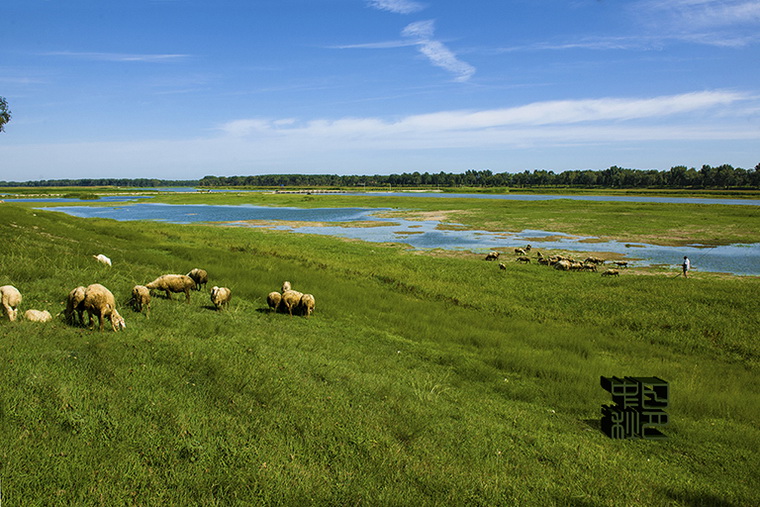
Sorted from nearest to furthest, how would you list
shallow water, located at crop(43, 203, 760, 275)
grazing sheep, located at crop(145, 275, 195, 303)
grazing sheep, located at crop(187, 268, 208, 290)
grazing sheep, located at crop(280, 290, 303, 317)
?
1. grazing sheep, located at crop(145, 275, 195, 303)
2. grazing sheep, located at crop(280, 290, 303, 317)
3. grazing sheep, located at crop(187, 268, 208, 290)
4. shallow water, located at crop(43, 203, 760, 275)

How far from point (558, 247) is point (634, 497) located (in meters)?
41.1

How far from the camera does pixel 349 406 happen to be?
8477 mm

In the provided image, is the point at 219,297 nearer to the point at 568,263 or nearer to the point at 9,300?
the point at 9,300

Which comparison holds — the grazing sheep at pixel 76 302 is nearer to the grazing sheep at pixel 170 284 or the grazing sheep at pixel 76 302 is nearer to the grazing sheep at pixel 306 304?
the grazing sheep at pixel 170 284

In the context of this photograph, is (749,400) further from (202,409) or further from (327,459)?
(202,409)

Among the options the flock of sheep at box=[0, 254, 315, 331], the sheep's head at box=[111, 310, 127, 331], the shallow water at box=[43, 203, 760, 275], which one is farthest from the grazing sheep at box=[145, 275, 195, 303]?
the shallow water at box=[43, 203, 760, 275]

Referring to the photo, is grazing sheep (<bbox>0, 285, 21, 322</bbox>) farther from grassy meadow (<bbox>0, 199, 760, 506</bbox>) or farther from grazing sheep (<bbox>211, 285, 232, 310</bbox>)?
grazing sheep (<bbox>211, 285, 232, 310</bbox>)

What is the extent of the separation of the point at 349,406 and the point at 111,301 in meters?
6.20

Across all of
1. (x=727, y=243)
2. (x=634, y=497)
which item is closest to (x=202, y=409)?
(x=634, y=497)

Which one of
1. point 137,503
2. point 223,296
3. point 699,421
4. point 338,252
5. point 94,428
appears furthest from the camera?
point 338,252

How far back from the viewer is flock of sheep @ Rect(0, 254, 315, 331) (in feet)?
31.8

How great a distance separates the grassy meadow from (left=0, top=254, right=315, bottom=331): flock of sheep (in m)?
0.37

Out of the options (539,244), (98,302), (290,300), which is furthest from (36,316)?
(539,244)

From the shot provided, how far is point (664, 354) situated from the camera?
15.7 m
